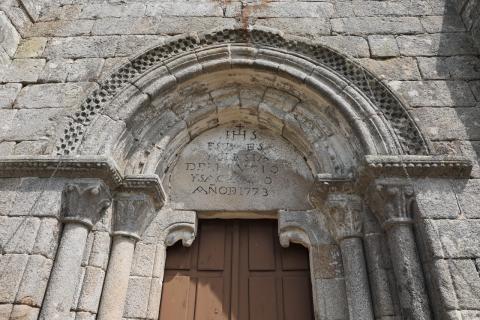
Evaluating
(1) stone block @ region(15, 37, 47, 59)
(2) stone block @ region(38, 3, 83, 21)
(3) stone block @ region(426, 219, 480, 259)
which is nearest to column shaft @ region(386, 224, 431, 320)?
(3) stone block @ region(426, 219, 480, 259)

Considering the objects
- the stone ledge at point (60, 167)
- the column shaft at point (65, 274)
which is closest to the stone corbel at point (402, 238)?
the stone ledge at point (60, 167)

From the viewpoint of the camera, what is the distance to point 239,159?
4.26 m

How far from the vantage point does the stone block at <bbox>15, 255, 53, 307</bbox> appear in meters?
2.91

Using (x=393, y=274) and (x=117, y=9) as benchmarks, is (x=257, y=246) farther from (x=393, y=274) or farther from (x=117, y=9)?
(x=117, y=9)

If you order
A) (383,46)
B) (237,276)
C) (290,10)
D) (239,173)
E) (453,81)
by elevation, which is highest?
(290,10)

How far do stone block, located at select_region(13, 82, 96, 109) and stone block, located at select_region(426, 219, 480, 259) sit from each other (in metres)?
3.45

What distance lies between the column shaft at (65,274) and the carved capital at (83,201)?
0.07 meters

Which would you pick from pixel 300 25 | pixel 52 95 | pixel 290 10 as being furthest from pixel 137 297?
pixel 290 10

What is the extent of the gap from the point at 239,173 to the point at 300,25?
72.1 inches

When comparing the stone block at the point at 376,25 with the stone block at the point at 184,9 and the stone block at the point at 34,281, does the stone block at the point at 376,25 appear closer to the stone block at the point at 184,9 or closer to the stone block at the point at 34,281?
the stone block at the point at 184,9

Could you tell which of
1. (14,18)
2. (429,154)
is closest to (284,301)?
(429,154)

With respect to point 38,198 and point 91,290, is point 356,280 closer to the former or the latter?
point 91,290

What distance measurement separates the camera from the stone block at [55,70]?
4117mm

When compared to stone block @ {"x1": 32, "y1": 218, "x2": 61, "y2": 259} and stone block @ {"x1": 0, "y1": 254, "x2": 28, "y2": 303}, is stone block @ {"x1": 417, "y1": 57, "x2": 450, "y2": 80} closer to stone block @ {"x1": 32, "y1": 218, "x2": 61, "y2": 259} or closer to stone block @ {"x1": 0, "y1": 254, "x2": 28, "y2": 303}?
stone block @ {"x1": 32, "y1": 218, "x2": 61, "y2": 259}
